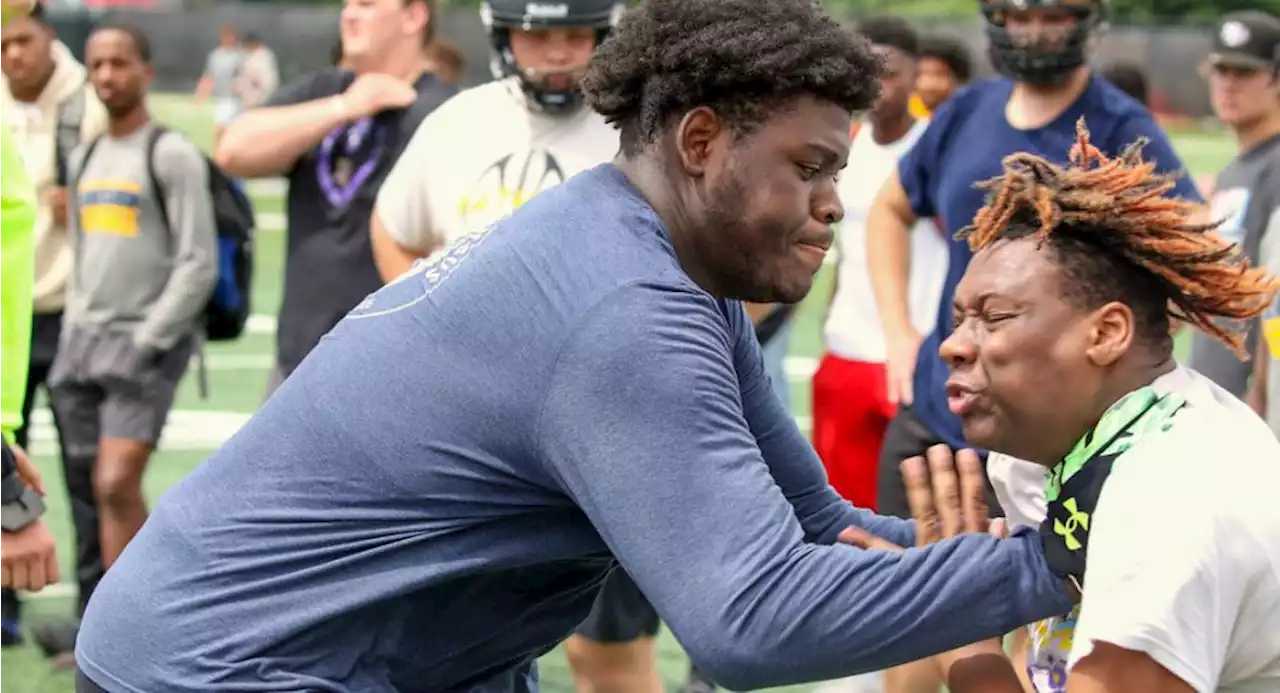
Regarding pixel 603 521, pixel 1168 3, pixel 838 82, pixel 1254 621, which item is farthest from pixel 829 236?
pixel 1168 3

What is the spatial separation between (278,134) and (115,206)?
1.00 metres

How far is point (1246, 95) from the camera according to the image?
7.90 meters

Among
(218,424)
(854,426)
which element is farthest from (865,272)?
(218,424)

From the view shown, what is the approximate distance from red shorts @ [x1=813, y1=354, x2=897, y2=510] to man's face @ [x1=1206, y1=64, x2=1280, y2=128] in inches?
73.6

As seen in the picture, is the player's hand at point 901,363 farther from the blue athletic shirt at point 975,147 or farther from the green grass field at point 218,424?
the green grass field at point 218,424

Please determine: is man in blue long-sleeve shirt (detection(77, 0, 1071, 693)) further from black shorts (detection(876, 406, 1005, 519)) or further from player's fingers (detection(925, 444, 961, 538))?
black shorts (detection(876, 406, 1005, 519))

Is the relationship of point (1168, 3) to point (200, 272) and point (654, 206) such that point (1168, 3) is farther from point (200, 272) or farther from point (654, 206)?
point (654, 206)

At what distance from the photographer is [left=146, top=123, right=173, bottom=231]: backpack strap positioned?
286 inches

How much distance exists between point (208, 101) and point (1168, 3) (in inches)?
946

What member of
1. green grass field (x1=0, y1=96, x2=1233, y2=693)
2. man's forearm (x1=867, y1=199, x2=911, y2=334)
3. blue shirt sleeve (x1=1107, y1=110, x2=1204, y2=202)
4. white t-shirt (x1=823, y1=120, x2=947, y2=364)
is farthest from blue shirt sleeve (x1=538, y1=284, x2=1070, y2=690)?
white t-shirt (x1=823, y1=120, x2=947, y2=364)

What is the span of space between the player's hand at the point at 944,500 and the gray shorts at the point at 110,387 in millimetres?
4559

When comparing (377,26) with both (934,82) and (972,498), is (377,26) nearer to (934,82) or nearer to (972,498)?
(934,82)

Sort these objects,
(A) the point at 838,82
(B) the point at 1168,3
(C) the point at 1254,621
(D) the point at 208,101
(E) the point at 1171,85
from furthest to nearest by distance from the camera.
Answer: (B) the point at 1168,3 < (D) the point at 208,101 < (E) the point at 1171,85 < (A) the point at 838,82 < (C) the point at 1254,621

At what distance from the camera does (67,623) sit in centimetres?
722
